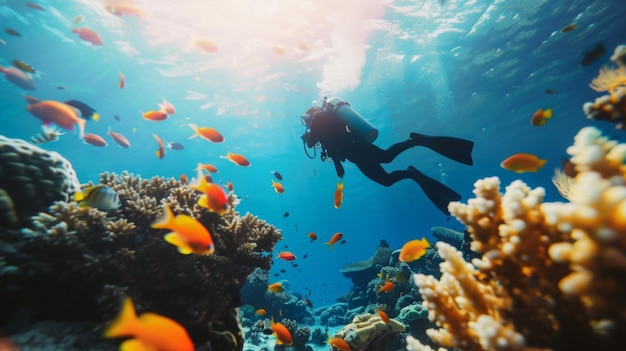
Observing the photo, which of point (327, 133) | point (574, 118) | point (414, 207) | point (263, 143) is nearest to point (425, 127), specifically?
point (263, 143)

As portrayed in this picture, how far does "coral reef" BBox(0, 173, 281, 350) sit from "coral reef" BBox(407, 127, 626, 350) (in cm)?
247

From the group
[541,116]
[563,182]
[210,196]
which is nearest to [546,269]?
[563,182]

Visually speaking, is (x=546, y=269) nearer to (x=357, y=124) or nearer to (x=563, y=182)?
(x=563, y=182)

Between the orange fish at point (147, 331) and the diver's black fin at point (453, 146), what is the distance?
19.1 ft

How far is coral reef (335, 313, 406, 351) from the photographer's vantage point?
4.86m

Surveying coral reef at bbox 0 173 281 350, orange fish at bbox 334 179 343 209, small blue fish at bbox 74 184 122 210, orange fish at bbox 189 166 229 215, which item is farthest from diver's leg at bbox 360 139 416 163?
small blue fish at bbox 74 184 122 210

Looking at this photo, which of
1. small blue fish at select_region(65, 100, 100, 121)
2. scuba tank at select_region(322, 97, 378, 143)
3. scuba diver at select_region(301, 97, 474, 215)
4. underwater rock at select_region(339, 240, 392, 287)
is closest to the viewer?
small blue fish at select_region(65, 100, 100, 121)

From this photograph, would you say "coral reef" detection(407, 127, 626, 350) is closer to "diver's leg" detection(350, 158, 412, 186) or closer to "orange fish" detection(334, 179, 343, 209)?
"orange fish" detection(334, 179, 343, 209)

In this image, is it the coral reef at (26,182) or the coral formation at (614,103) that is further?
the coral reef at (26,182)

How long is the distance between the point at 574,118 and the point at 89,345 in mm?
45449

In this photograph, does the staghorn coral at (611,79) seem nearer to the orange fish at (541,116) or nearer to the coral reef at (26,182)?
the orange fish at (541,116)

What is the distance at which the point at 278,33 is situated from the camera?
15.7m

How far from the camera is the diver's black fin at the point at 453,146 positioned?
19.4ft

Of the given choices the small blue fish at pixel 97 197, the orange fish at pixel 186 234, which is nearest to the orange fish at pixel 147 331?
the orange fish at pixel 186 234
